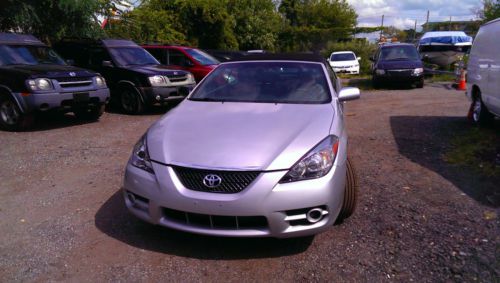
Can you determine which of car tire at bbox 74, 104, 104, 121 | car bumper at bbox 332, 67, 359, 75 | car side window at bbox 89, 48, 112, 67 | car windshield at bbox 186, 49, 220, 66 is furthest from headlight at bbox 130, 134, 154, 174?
car bumper at bbox 332, 67, 359, 75

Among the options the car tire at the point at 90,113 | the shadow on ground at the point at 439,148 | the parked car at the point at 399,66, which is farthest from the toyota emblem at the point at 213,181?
the parked car at the point at 399,66

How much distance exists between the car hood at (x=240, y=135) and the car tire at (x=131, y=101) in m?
6.10

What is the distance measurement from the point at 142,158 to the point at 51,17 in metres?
12.0

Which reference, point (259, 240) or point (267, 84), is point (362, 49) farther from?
point (259, 240)

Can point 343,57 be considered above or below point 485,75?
below

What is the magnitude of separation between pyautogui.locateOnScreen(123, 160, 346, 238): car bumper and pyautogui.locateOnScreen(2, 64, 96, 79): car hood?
18.6 ft

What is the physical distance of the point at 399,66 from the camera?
590 inches

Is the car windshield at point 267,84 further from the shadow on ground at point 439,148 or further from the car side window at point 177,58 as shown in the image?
the car side window at point 177,58

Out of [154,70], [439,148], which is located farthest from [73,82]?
[439,148]

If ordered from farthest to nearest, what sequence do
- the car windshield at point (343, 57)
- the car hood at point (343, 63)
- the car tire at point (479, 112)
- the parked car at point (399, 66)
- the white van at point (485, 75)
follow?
1. the car windshield at point (343, 57)
2. the car hood at point (343, 63)
3. the parked car at point (399, 66)
4. the car tire at point (479, 112)
5. the white van at point (485, 75)

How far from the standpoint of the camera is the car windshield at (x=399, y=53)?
1572 centimetres

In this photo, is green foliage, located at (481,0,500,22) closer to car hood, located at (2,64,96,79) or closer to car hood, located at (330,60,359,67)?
car hood, located at (330,60,359,67)

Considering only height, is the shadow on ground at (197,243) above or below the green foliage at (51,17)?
below

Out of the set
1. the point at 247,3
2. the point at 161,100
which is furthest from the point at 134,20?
the point at 247,3
